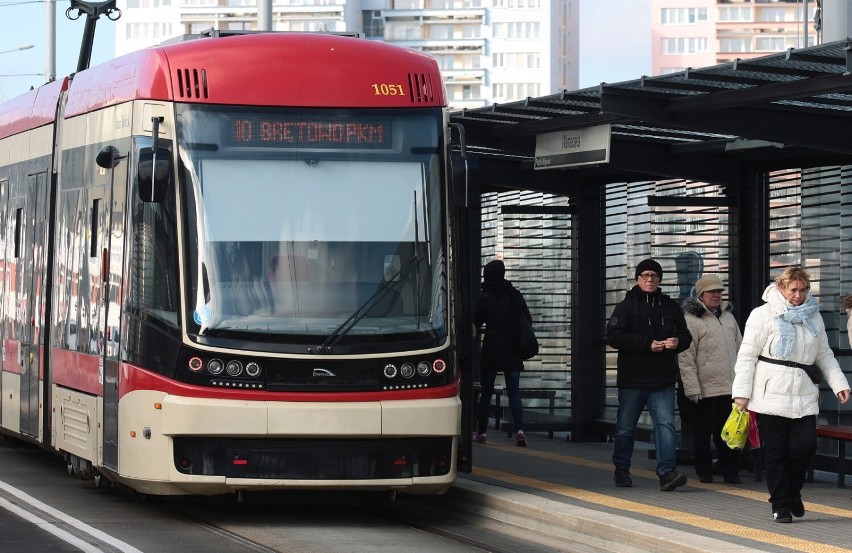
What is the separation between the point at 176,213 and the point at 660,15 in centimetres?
17151

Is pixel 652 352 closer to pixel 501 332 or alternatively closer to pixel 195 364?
pixel 195 364

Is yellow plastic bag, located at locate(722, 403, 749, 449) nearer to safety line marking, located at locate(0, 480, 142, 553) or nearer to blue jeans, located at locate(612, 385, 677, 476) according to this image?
blue jeans, located at locate(612, 385, 677, 476)

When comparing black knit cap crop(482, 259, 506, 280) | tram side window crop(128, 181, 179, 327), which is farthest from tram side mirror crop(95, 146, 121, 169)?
black knit cap crop(482, 259, 506, 280)

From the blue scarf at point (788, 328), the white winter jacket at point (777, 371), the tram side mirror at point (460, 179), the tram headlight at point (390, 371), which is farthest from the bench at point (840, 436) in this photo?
the tram headlight at point (390, 371)

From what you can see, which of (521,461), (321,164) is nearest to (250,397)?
(321,164)

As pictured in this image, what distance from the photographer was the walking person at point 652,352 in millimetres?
12820

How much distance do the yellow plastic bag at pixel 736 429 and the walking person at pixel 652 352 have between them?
0.94 meters

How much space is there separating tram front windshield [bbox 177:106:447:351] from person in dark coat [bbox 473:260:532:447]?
5306 millimetres

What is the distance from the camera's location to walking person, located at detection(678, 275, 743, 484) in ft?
44.5

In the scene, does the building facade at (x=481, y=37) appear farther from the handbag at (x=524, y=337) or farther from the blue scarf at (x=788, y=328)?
the blue scarf at (x=788, y=328)

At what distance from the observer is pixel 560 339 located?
18.0m

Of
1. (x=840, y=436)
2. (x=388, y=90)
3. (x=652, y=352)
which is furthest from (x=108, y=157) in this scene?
(x=840, y=436)

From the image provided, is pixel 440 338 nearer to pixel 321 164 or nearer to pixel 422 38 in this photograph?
pixel 321 164

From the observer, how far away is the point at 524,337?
1678cm
